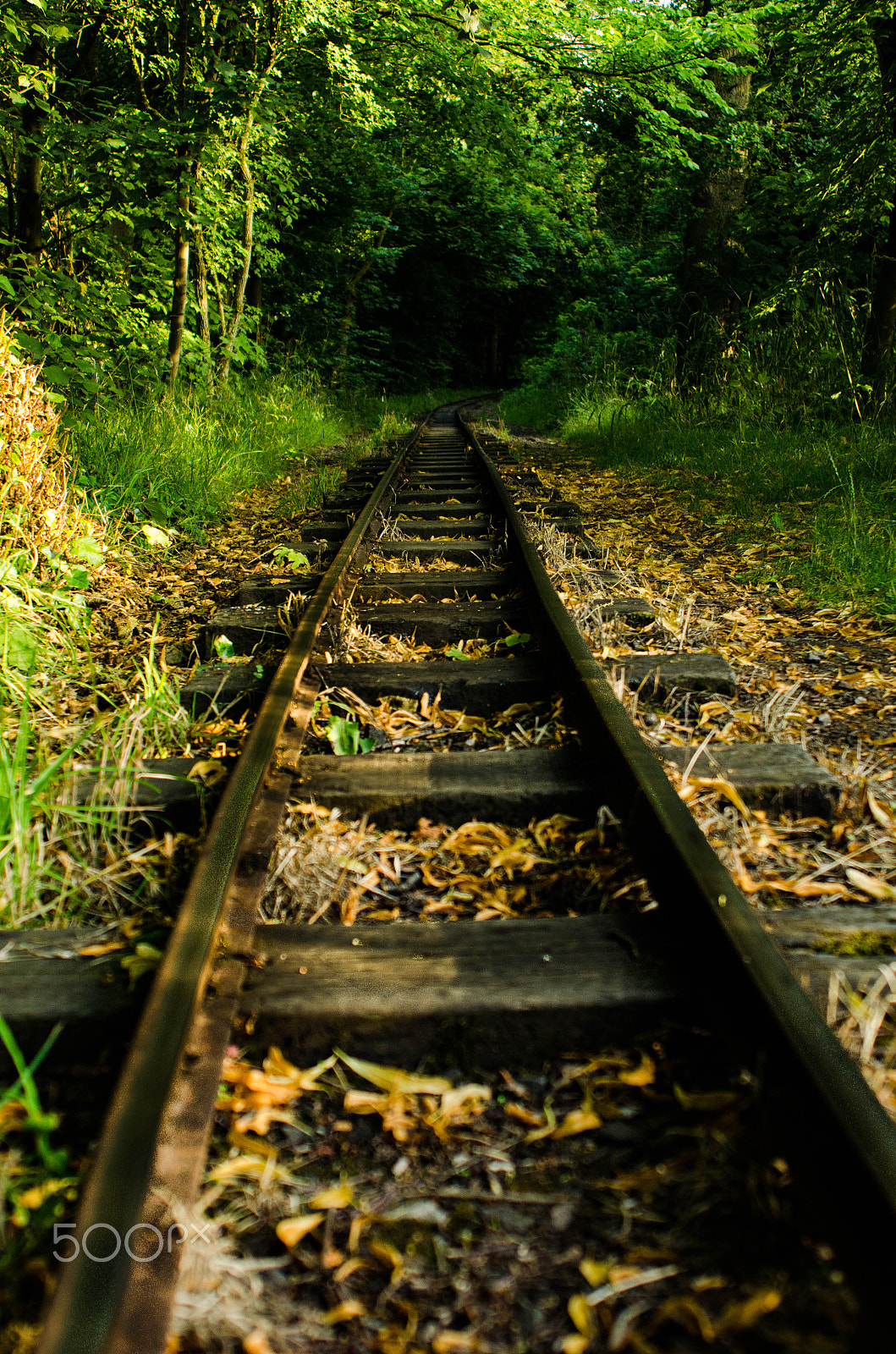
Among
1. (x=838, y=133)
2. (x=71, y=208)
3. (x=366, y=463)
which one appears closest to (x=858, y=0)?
(x=838, y=133)

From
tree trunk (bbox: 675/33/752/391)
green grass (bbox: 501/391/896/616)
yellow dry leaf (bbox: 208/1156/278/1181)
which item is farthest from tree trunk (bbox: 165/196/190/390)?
yellow dry leaf (bbox: 208/1156/278/1181)

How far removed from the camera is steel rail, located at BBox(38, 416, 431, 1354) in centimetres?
75

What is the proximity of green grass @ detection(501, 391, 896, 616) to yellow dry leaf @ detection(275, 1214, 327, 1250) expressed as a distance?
3175 millimetres

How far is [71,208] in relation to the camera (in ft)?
21.1

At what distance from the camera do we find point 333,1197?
99 cm

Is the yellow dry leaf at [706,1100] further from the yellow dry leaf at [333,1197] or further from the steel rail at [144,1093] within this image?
the steel rail at [144,1093]

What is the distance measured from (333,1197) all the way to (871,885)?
116 cm

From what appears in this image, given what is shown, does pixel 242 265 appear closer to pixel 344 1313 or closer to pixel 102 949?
pixel 102 949

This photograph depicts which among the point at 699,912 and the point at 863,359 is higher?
the point at 863,359

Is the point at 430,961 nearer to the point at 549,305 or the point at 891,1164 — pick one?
the point at 891,1164

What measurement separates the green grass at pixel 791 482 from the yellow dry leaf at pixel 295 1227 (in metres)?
3.17

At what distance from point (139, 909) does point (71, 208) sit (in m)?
6.84

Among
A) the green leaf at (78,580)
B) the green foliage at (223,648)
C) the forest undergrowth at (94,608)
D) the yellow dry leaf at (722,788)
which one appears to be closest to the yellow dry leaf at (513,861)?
the yellow dry leaf at (722,788)

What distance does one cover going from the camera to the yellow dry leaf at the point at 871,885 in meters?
1.57
